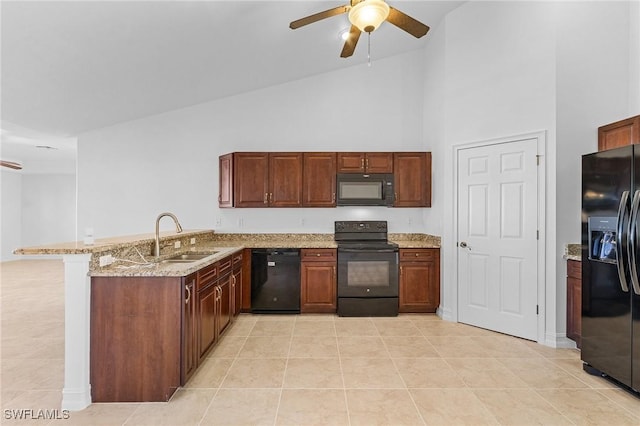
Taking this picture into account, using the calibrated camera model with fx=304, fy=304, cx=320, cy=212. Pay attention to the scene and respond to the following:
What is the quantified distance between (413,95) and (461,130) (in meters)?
1.19

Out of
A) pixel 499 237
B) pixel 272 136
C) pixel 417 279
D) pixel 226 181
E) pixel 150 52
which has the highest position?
pixel 150 52

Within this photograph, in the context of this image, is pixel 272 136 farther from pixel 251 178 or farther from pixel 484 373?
pixel 484 373

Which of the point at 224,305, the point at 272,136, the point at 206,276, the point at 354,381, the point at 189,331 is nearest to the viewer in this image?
the point at 189,331

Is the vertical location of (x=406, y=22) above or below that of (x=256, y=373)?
above

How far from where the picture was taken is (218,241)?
14.9ft

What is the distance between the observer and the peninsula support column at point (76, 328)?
2.07m

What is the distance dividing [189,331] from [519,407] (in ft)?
7.92

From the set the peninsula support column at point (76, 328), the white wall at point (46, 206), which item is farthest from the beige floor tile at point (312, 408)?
the white wall at point (46, 206)

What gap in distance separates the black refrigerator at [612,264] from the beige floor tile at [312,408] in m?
2.11

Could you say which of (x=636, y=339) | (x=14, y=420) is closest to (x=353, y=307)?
(x=636, y=339)

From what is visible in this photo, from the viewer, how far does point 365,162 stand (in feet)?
13.9

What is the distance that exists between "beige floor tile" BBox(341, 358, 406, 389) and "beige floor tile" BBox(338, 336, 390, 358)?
10cm

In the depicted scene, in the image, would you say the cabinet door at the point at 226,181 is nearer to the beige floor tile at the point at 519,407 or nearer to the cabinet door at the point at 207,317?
the cabinet door at the point at 207,317


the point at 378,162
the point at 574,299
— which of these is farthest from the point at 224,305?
the point at 574,299
